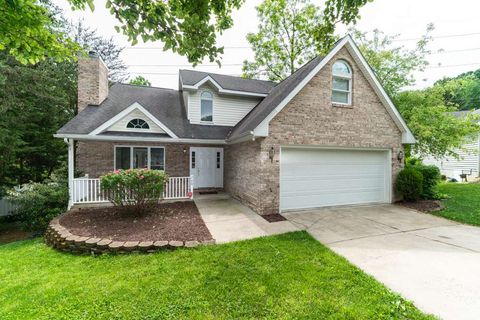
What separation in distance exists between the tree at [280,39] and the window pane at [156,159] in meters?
12.5

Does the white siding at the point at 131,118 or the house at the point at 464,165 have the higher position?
the white siding at the point at 131,118

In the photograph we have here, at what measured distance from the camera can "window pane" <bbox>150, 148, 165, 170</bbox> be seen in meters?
10.7

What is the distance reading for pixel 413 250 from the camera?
4773mm

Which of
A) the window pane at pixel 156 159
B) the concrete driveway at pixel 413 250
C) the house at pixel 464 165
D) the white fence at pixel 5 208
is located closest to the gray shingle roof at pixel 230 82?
the window pane at pixel 156 159

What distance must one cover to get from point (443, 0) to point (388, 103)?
140 inches

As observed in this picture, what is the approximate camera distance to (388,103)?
9.00 meters

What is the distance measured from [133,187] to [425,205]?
11268mm

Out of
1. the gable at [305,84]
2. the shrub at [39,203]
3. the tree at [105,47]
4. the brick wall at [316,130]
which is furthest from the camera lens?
the tree at [105,47]

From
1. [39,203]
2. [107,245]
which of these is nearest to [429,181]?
[107,245]

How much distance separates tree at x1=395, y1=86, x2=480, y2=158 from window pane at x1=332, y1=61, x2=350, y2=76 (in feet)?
19.6

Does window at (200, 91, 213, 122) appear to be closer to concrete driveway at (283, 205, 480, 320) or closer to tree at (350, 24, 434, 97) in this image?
concrete driveway at (283, 205, 480, 320)

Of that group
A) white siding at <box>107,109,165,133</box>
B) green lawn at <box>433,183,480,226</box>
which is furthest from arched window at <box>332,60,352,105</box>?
white siding at <box>107,109,165,133</box>

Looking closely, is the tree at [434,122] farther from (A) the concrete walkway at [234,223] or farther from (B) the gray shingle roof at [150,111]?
(B) the gray shingle roof at [150,111]

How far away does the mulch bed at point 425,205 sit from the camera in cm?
828
